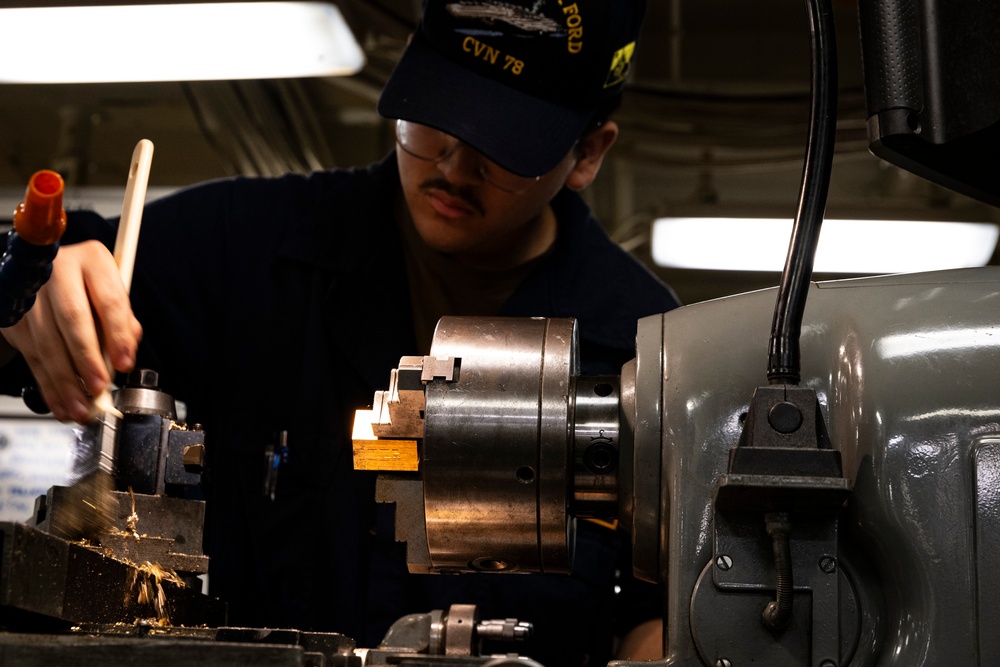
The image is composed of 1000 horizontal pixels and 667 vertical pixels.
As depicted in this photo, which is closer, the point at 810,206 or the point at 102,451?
the point at 810,206

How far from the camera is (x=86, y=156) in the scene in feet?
13.9

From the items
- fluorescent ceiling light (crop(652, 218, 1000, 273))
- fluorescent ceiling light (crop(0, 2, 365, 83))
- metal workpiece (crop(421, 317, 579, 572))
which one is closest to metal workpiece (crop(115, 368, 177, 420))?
metal workpiece (crop(421, 317, 579, 572))

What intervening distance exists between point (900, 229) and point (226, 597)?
2.56m

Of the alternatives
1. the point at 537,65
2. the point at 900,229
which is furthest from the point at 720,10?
the point at 537,65

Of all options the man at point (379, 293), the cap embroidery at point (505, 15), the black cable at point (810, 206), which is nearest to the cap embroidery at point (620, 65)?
the man at point (379, 293)

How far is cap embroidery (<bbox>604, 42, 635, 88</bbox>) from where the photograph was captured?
160cm

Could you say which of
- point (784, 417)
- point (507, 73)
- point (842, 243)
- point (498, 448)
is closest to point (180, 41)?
point (507, 73)

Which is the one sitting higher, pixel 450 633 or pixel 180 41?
pixel 180 41

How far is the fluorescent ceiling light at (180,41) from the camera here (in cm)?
220

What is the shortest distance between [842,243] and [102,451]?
2894 mm

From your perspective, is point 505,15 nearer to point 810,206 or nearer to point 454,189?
point 454,189

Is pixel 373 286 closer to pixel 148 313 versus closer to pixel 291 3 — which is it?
pixel 148 313

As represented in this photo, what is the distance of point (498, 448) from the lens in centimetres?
88

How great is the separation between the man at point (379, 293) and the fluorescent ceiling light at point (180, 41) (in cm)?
53
